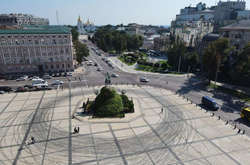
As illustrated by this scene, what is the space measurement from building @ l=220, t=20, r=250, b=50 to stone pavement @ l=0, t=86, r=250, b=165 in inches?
1675

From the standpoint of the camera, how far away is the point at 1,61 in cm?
6919

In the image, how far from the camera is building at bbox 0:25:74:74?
6750 cm

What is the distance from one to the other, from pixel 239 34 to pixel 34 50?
83.8 meters

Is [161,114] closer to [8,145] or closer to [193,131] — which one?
[193,131]

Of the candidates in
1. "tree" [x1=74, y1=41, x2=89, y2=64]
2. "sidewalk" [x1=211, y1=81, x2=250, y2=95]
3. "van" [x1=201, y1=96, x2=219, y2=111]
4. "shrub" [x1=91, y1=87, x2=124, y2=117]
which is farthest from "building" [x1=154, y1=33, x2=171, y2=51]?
"shrub" [x1=91, y1=87, x2=124, y2=117]

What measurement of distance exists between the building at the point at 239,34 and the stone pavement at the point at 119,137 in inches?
1675

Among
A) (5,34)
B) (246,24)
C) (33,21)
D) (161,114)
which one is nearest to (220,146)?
(161,114)

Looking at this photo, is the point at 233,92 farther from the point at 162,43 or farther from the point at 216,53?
the point at 162,43

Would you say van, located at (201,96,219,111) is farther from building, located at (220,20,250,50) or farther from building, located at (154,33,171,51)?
building, located at (154,33,171,51)

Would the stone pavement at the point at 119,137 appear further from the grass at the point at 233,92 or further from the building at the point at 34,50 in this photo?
the building at the point at 34,50

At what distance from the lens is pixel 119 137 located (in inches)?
1182

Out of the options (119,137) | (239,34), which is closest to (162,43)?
(239,34)

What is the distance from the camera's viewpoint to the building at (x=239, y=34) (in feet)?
211

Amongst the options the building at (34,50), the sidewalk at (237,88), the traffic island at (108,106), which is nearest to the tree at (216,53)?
the sidewalk at (237,88)
